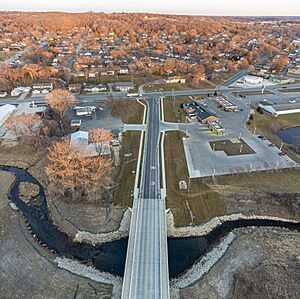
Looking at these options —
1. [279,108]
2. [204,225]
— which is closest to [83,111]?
[204,225]

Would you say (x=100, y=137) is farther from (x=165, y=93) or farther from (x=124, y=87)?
(x=124, y=87)

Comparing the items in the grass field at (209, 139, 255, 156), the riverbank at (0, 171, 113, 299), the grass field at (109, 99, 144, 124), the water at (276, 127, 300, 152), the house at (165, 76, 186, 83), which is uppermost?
the riverbank at (0, 171, 113, 299)

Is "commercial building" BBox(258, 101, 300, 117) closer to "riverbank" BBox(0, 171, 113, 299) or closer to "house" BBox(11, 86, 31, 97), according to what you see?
"riverbank" BBox(0, 171, 113, 299)

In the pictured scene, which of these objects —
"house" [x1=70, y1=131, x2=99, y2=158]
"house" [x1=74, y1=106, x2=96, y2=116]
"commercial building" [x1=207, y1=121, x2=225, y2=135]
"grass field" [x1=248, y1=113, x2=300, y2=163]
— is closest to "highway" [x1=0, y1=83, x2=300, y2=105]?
"house" [x1=74, y1=106, x2=96, y2=116]

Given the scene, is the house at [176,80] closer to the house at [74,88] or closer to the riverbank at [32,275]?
the house at [74,88]

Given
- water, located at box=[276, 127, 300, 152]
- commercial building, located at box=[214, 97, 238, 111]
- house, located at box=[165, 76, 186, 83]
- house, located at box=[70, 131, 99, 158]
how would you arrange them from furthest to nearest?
1. house, located at box=[165, 76, 186, 83]
2. commercial building, located at box=[214, 97, 238, 111]
3. water, located at box=[276, 127, 300, 152]
4. house, located at box=[70, 131, 99, 158]

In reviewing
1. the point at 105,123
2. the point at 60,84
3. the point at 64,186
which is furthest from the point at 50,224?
the point at 60,84

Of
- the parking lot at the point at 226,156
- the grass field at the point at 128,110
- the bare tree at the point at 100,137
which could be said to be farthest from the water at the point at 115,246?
the grass field at the point at 128,110
